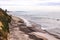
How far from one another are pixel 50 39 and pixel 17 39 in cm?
542

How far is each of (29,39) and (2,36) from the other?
11.8m

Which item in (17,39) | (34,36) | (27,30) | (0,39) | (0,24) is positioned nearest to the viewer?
(0,39)

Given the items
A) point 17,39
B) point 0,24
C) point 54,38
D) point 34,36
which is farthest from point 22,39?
point 0,24

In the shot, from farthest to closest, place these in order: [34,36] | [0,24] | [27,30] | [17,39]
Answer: [27,30]
[34,36]
[17,39]
[0,24]

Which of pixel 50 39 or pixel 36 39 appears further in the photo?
pixel 50 39

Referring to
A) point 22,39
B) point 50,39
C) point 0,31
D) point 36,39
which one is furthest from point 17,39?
point 0,31

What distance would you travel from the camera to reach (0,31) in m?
16.0

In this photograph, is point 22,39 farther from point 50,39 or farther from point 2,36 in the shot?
point 2,36

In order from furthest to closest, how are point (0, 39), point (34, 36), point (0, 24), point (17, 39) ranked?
point (34, 36) → point (17, 39) → point (0, 24) → point (0, 39)

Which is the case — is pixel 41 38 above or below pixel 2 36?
below

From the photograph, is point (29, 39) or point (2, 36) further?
point (29, 39)

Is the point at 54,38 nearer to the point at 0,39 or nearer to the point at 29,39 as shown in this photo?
the point at 29,39

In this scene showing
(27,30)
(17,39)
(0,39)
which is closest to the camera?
(0,39)

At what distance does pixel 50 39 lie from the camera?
29891mm
